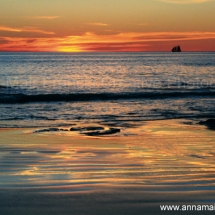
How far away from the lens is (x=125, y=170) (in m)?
7.67

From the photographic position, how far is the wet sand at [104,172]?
5744 mm

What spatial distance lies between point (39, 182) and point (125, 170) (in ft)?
5.63

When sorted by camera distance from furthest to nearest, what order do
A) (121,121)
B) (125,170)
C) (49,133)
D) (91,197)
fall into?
(121,121) < (49,133) < (125,170) < (91,197)

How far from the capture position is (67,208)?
5.55m

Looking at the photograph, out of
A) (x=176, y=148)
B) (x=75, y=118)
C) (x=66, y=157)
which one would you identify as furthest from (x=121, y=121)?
(x=66, y=157)

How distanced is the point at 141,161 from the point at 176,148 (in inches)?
73.9

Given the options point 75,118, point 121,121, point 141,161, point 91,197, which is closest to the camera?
point 91,197

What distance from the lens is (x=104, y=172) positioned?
24.6ft

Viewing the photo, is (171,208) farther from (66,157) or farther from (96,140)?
(96,140)

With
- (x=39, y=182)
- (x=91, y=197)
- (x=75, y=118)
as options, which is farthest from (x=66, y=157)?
(x=75, y=118)

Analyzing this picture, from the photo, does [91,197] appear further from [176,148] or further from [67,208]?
[176,148]

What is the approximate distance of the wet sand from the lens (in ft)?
18.8

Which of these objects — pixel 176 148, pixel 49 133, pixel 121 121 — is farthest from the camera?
pixel 121 121

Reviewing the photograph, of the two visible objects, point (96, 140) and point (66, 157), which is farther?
point (96, 140)
